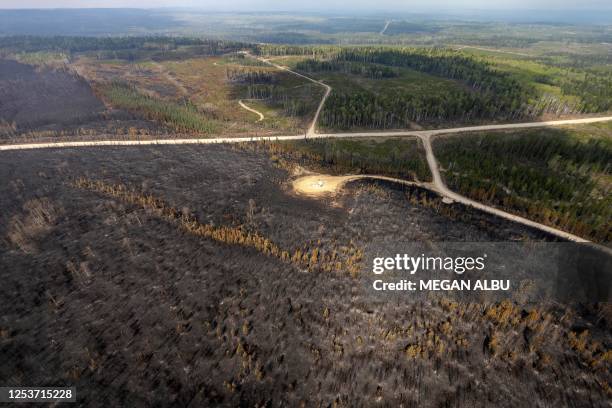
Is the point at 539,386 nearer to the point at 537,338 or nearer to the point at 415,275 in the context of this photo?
the point at 537,338

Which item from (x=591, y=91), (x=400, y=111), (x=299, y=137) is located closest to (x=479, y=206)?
(x=299, y=137)

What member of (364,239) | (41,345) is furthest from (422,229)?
(41,345)

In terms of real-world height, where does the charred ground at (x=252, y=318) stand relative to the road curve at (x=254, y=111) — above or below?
below

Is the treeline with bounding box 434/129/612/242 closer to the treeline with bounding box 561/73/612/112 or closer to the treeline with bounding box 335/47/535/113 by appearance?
the treeline with bounding box 335/47/535/113

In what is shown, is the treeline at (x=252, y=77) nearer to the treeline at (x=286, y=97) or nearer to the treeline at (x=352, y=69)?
the treeline at (x=286, y=97)

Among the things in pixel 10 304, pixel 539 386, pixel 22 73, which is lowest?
pixel 539 386

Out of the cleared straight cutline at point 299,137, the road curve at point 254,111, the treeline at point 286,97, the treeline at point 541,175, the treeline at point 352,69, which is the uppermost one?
the treeline at point 352,69

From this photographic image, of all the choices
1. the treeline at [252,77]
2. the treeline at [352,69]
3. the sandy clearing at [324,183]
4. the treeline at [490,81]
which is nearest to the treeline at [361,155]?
the sandy clearing at [324,183]

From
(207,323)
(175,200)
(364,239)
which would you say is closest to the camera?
(207,323)
